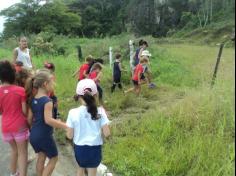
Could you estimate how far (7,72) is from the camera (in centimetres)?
448

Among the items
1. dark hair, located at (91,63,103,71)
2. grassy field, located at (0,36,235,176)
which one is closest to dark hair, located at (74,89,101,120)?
grassy field, located at (0,36,235,176)

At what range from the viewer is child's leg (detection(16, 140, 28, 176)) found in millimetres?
4693

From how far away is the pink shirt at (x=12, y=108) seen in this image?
176 inches

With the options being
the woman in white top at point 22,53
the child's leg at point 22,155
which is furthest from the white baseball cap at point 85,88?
the woman in white top at point 22,53

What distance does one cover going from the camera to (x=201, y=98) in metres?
6.67

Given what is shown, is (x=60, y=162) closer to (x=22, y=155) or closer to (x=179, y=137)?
(x=22, y=155)

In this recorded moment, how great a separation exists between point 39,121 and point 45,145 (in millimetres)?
269

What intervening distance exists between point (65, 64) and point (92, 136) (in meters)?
9.77

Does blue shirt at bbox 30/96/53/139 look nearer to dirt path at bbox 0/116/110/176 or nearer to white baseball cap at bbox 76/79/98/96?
white baseball cap at bbox 76/79/98/96

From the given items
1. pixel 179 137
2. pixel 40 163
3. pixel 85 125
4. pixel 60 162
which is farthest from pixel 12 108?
pixel 179 137

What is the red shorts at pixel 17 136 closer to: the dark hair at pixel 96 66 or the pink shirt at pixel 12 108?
the pink shirt at pixel 12 108

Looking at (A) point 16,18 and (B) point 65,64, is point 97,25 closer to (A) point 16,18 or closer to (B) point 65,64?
(A) point 16,18

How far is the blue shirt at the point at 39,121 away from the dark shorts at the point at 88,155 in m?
0.42

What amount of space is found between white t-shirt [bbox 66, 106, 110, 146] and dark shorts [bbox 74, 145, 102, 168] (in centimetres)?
5
